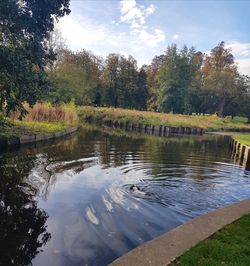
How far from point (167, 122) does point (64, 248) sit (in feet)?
102

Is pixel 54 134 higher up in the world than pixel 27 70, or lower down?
lower down

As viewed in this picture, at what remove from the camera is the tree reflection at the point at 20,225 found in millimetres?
4227

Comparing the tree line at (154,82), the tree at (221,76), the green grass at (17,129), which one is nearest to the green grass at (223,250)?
the green grass at (17,129)

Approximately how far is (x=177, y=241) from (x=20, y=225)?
2.77 metres

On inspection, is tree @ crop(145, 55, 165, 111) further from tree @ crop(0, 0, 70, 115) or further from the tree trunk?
tree @ crop(0, 0, 70, 115)

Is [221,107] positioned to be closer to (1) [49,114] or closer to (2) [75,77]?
(2) [75,77]

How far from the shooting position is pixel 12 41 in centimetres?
851

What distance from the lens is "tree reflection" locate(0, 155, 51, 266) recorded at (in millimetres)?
4227

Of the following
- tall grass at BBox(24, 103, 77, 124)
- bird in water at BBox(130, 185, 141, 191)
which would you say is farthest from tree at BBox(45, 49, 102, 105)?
bird in water at BBox(130, 185, 141, 191)

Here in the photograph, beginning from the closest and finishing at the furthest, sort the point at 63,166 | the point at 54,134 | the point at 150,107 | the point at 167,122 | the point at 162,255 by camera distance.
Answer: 1. the point at 162,255
2. the point at 63,166
3. the point at 54,134
4. the point at 167,122
5. the point at 150,107

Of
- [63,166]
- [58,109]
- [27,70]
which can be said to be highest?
[27,70]

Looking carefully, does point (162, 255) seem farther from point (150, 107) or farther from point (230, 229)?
point (150, 107)

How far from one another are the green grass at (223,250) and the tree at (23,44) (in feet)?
21.8

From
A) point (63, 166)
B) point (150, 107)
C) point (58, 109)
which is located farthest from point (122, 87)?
point (63, 166)
